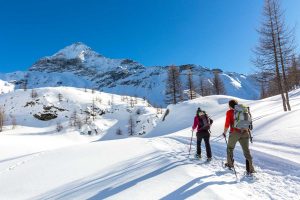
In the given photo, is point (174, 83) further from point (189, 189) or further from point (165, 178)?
point (189, 189)

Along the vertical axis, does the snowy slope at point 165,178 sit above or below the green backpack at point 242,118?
Answer: below

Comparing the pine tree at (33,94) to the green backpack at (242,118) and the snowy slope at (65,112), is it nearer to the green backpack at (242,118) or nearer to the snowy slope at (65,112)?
the snowy slope at (65,112)

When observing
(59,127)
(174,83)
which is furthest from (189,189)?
(59,127)

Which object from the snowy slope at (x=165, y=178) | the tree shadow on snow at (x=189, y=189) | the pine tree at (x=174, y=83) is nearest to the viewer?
the tree shadow on snow at (x=189, y=189)

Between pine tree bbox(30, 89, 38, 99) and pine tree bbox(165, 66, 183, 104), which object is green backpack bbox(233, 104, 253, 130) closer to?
pine tree bbox(165, 66, 183, 104)

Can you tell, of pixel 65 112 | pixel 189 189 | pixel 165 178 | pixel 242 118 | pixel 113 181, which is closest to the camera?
pixel 189 189

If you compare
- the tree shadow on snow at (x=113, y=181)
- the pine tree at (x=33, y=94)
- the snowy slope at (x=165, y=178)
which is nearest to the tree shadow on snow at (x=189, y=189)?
the snowy slope at (x=165, y=178)

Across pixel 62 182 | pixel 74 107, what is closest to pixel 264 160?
pixel 62 182

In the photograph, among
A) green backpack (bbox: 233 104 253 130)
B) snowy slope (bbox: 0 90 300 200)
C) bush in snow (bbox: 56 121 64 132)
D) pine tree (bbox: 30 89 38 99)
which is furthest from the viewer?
pine tree (bbox: 30 89 38 99)

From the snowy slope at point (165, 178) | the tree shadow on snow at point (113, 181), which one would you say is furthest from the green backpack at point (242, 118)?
the tree shadow on snow at point (113, 181)

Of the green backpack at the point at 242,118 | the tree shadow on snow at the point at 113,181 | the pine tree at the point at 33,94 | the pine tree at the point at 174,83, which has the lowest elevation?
the tree shadow on snow at the point at 113,181

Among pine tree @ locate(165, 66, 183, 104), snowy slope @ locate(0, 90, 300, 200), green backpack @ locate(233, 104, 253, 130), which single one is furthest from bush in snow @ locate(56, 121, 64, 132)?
green backpack @ locate(233, 104, 253, 130)

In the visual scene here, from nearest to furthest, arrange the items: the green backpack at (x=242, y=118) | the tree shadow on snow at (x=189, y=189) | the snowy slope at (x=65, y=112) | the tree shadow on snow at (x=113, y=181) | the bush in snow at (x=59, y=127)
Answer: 1. the tree shadow on snow at (x=189, y=189)
2. the tree shadow on snow at (x=113, y=181)
3. the green backpack at (x=242, y=118)
4. the bush in snow at (x=59, y=127)
5. the snowy slope at (x=65, y=112)

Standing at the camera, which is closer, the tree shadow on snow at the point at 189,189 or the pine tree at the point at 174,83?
the tree shadow on snow at the point at 189,189
